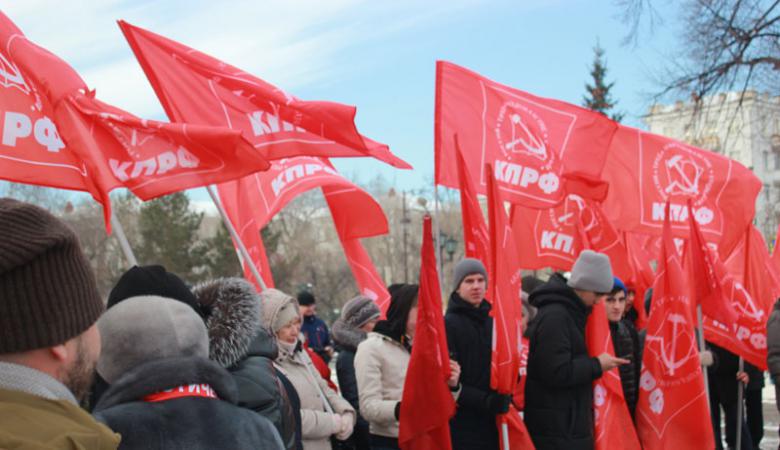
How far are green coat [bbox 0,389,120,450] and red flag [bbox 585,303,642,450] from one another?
518cm

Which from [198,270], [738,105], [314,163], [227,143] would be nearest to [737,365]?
[314,163]

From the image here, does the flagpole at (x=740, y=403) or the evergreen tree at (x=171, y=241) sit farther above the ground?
the evergreen tree at (x=171, y=241)

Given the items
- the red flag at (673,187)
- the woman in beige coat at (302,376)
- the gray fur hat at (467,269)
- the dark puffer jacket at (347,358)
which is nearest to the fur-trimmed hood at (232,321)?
the woman in beige coat at (302,376)

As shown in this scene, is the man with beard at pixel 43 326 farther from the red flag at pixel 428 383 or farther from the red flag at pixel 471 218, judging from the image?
the red flag at pixel 471 218

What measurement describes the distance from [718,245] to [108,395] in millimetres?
7667

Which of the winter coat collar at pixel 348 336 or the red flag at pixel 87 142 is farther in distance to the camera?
the winter coat collar at pixel 348 336

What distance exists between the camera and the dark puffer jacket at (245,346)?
3393 mm

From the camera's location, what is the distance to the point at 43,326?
1856 mm

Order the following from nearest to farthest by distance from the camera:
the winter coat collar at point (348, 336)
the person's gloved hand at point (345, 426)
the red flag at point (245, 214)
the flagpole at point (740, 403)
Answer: the person's gloved hand at point (345, 426)
the winter coat collar at point (348, 336)
the red flag at point (245, 214)
the flagpole at point (740, 403)

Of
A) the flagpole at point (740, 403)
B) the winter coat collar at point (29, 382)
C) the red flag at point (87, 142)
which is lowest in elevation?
the flagpole at point (740, 403)

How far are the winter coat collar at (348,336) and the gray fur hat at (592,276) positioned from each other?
164cm

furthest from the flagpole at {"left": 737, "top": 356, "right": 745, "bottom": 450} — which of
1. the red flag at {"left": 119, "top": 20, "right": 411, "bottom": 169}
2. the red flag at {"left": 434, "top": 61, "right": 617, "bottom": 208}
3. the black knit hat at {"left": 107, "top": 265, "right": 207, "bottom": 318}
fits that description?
the black knit hat at {"left": 107, "top": 265, "right": 207, "bottom": 318}

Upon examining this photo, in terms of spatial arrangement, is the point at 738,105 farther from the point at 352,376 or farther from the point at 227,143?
the point at 227,143

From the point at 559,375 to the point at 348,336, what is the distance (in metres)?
1.70
